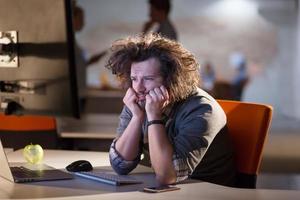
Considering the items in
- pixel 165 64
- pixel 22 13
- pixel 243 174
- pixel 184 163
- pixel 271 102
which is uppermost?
pixel 22 13

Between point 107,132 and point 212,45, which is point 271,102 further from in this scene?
point 107,132

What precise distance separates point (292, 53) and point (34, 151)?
4527mm

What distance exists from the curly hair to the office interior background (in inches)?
160

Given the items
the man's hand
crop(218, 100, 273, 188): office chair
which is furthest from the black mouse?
crop(218, 100, 273, 188): office chair

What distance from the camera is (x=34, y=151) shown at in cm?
205

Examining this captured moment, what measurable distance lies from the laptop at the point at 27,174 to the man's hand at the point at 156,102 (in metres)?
0.34

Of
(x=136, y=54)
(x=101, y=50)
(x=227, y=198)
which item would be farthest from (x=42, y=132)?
(x=101, y=50)

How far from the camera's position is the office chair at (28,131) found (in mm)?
3500

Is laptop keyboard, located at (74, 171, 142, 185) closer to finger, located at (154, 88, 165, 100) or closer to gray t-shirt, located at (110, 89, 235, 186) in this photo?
gray t-shirt, located at (110, 89, 235, 186)

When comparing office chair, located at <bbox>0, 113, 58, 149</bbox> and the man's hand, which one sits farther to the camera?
office chair, located at <bbox>0, 113, 58, 149</bbox>

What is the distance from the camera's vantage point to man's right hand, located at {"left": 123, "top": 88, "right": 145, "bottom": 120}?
1.90 metres

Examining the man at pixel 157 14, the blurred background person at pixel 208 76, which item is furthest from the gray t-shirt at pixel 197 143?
the man at pixel 157 14

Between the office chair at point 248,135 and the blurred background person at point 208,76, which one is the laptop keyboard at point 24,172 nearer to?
the office chair at point 248,135

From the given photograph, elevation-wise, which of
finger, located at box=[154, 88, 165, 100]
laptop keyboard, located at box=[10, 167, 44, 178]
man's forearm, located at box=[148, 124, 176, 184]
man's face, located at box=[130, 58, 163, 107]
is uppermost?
man's face, located at box=[130, 58, 163, 107]
